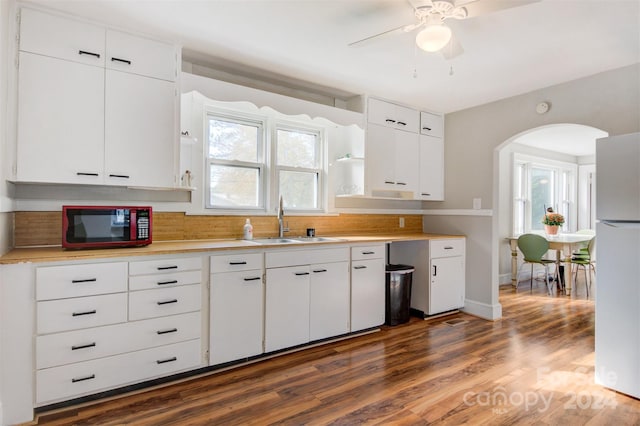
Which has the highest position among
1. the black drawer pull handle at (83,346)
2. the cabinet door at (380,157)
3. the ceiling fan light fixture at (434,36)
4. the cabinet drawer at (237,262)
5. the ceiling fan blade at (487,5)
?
the ceiling fan blade at (487,5)

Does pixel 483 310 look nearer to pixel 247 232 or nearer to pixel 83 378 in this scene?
pixel 247 232

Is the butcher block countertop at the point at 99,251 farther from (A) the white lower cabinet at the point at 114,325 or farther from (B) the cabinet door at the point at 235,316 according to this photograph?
(B) the cabinet door at the point at 235,316

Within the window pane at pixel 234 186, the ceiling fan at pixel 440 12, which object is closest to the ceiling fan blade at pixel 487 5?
the ceiling fan at pixel 440 12

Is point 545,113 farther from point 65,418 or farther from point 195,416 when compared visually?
point 65,418

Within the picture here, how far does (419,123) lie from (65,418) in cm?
406

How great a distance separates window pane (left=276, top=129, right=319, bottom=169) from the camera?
143 inches

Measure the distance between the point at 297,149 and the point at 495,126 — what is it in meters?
2.19

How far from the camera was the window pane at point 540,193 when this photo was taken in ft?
21.6

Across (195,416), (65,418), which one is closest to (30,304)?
(65,418)

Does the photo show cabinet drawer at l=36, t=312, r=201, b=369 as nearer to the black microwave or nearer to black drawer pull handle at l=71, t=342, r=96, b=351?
black drawer pull handle at l=71, t=342, r=96, b=351

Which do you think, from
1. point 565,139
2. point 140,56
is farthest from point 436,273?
point 565,139

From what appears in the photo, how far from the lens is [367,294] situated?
334 centimetres

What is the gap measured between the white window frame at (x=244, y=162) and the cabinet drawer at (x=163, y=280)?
2.89ft

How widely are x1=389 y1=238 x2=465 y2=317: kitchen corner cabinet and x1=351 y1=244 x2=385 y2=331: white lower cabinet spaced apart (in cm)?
65
